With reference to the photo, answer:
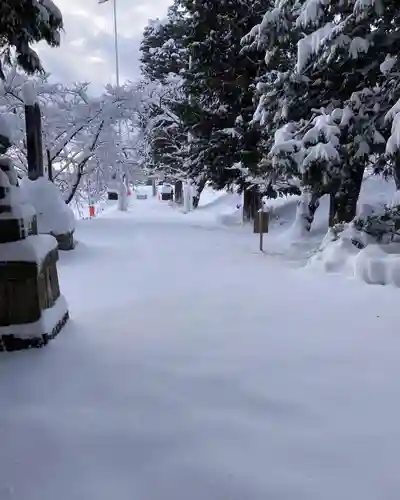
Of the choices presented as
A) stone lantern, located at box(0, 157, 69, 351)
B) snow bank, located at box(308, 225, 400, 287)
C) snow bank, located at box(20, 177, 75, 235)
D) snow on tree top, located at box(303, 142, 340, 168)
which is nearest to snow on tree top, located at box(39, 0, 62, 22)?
stone lantern, located at box(0, 157, 69, 351)

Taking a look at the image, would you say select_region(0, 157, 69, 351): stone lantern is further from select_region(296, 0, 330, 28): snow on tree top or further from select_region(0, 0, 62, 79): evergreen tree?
select_region(296, 0, 330, 28): snow on tree top

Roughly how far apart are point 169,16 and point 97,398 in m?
30.1

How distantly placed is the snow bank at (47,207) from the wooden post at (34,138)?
0.76 ft

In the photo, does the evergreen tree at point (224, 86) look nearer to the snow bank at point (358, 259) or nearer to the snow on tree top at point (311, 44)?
the snow on tree top at point (311, 44)

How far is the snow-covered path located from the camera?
87.3 inches

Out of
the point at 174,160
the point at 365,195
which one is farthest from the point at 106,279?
the point at 174,160

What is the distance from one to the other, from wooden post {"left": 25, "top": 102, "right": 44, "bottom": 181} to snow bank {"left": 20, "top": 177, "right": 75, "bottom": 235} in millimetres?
231

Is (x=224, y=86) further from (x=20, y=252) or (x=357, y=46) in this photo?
(x=20, y=252)

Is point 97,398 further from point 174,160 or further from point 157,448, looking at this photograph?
point 174,160

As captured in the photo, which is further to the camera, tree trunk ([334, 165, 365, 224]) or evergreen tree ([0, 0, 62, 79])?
tree trunk ([334, 165, 365, 224])

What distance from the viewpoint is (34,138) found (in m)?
9.84

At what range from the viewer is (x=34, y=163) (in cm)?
1020

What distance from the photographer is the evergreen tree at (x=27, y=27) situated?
435 centimetres

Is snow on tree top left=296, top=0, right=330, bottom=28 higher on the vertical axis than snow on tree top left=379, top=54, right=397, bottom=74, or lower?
higher
